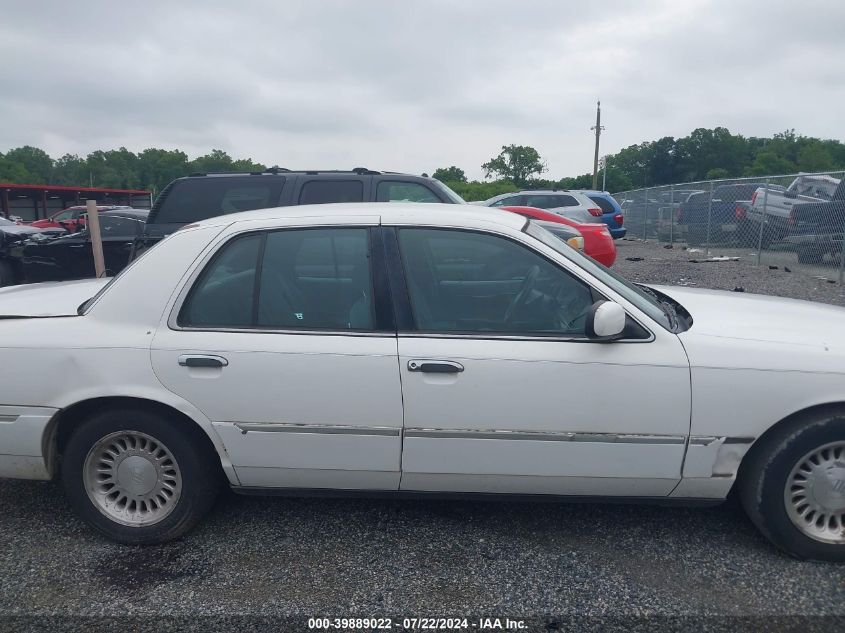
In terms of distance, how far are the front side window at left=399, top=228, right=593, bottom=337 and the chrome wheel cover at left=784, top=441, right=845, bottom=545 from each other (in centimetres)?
115

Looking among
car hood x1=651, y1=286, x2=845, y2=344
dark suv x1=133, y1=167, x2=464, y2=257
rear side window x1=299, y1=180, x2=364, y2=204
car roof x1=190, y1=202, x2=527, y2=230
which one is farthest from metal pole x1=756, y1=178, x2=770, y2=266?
car roof x1=190, y1=202, x2=527, y2=230

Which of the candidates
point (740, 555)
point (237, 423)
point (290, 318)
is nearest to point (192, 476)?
point (237, 423)

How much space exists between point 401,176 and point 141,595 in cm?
542

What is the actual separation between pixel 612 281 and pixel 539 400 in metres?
0.80

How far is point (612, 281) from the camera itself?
11.0ft

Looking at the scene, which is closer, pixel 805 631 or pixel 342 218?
pixel 805 631

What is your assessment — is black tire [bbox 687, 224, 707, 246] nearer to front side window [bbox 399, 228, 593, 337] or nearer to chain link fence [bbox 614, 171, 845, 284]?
chain link fence [bbox 614, 171, 845, 284]

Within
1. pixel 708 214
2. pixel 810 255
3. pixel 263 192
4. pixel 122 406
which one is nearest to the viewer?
pixel 122 406

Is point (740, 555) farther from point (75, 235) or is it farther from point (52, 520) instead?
point (75, 235)

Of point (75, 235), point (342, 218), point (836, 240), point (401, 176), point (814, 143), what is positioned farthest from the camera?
point (814, 143)

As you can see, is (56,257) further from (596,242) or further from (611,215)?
(611,215)

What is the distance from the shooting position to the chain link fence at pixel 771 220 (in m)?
11.5

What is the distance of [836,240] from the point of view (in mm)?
11398

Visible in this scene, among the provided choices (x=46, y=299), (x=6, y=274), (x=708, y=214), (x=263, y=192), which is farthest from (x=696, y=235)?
(x=46, y=299)
